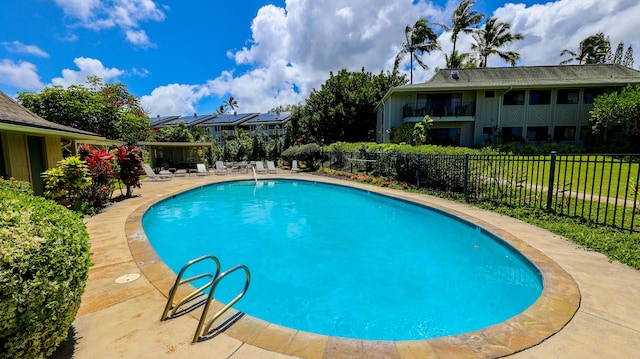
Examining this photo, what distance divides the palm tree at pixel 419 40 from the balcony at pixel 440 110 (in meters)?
10.7

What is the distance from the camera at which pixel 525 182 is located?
328 inches

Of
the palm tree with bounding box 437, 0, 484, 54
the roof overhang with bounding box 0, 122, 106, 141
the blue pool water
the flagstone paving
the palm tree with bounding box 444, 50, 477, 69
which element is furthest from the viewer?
the palm tree with bounding box 444, 50, 477, 69

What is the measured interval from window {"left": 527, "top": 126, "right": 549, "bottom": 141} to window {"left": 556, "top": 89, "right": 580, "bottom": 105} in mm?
2212

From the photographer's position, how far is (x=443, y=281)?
5082 millimetres

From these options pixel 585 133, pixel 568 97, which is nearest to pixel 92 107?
pixel 568 97

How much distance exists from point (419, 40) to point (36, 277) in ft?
109

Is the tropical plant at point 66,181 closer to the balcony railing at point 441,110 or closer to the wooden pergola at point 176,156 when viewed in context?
the wooden pergola at point 176,156

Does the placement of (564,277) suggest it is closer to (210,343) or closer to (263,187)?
(210,343)

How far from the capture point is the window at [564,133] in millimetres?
20734

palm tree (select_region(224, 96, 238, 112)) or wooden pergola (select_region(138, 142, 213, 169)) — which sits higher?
palm tree (select_region(224, 96, 238, 112))

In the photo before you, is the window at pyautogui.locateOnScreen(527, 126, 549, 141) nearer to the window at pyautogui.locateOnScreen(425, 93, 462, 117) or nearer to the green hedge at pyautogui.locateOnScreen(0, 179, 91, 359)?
the window at pyautogui.locateOnScreen(425, 93, 462, 117)

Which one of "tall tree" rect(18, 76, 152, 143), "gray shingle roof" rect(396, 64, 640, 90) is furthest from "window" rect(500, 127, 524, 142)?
"tall tree" rect(18, 76, 152, 143)

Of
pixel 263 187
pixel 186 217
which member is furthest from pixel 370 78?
pixel 186 217

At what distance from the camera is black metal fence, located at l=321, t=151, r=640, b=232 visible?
21.0ft
